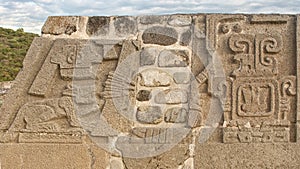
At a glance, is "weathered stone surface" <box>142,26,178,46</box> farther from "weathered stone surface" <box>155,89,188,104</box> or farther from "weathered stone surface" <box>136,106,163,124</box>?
"weathered stone surface" <box>136,106,163,124</box>

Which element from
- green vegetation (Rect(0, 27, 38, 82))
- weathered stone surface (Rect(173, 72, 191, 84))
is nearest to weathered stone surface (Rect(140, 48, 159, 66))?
weathered stone surface (Rect(173, 72, 191, 84))

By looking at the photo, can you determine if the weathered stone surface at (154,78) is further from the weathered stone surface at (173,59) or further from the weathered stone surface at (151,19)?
the weathered stone surface at (151,19)

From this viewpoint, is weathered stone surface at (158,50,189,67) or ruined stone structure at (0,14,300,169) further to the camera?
weathered stone surface at (158,50,189,67)

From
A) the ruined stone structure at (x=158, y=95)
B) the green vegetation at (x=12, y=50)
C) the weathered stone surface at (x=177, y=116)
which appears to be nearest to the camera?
the ruined stone structure at (x=158, y=95)

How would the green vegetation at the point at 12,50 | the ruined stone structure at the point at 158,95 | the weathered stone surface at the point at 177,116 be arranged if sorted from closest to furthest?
1. the ruined stone structure at the point at 158,95
2. the weathered stone surface at the point at 177,116
3. the green vegetation at the point at 12,50

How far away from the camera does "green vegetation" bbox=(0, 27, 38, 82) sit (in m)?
15.1

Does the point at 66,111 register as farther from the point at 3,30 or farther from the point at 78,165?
the point at 3,30

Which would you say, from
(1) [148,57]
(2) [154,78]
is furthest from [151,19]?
(2) [154,78]

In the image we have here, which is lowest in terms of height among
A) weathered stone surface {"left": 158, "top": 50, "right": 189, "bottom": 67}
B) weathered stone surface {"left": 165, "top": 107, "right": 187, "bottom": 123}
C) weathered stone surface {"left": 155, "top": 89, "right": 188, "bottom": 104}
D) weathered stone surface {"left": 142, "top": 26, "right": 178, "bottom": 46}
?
weathered stone surface {"left": 165, "top": 107, "right": 187, "bottom": 123}

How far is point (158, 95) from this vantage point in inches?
141

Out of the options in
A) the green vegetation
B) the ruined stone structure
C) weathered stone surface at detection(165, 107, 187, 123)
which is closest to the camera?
the ruined stone structure

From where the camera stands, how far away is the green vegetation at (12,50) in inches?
593

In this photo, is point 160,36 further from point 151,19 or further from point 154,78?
point 154,78

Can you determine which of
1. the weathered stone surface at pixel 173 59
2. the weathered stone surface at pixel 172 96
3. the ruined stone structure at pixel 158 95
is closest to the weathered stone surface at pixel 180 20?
the ruined stone structure at pixel 158 95
